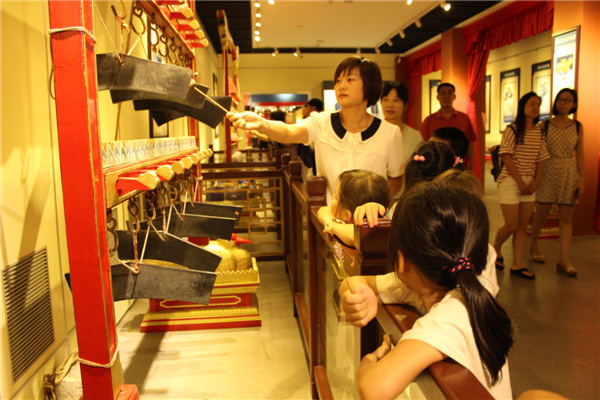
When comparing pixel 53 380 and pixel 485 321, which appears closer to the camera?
pixel 485 321

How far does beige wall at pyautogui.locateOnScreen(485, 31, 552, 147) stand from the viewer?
952 cm

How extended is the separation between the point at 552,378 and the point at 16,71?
262 cm

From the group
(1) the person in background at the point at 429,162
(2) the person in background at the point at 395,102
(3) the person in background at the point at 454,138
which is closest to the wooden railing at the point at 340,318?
(1) the person in background at the point at 429,162

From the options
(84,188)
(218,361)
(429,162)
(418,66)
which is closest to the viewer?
(84,188)

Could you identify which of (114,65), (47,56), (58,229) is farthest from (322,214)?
(47,56)

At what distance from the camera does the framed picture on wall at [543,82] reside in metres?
9.07

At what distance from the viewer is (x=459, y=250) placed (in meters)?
0.81

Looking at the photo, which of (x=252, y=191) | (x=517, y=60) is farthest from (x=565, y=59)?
(x=517, y=60)

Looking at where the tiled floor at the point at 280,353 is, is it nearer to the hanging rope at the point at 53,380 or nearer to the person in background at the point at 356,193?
the hanging rope at the point at 53,380

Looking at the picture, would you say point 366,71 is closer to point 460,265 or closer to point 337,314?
point 337,314

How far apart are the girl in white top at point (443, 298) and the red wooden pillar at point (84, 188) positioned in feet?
2.25

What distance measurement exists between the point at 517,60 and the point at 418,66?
223cm

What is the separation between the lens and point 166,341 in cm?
263

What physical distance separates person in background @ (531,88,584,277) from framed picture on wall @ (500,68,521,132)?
7204 mm
